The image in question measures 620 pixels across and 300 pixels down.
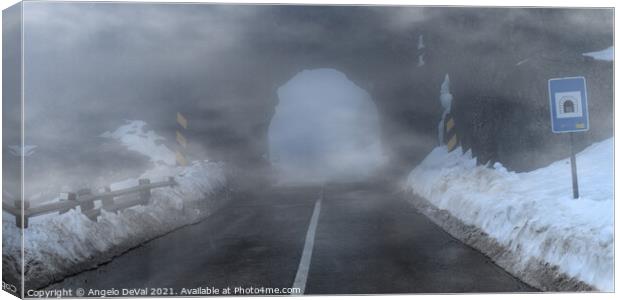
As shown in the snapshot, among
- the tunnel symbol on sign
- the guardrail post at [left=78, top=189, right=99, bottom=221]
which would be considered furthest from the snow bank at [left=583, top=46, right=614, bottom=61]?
the guardrail post at [left=78, top=189, right=99, bottom=221]

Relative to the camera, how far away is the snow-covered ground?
7.88 metres

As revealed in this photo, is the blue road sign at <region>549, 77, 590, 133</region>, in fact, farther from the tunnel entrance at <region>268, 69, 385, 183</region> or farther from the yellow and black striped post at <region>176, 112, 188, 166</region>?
the yellow and black striped post at <region>176, 112, 188, 166</region>

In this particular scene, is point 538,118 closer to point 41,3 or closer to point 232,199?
point 232,199

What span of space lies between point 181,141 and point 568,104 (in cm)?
570

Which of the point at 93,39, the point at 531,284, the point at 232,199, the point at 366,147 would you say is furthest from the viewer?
the point at 232,199

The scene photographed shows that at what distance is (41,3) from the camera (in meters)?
8.09

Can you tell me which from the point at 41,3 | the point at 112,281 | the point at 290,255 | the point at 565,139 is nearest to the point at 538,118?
the point at 565,139

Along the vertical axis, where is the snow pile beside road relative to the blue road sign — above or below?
below

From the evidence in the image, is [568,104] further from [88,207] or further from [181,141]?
[88,207]

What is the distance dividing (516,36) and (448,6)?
1.14 meters

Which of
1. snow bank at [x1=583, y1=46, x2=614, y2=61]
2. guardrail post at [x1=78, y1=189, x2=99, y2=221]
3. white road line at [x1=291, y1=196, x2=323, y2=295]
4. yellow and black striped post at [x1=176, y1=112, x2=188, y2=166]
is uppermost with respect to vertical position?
snow bank at [x1=583, y1=46, x2=614, y2=61]

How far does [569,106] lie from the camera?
8594mm

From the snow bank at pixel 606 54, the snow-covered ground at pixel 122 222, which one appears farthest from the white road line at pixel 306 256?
the snow bank at pixel 606 54

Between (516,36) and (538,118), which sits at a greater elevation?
(516,36)
